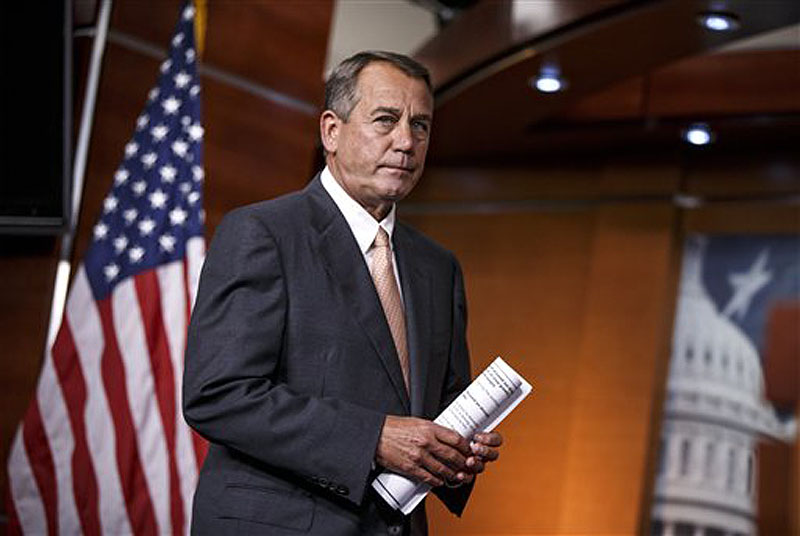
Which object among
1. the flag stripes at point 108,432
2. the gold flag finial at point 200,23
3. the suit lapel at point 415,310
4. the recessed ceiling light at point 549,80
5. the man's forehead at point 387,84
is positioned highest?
the recessed ceiling light at point 549,80

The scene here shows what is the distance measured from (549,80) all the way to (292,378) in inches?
195

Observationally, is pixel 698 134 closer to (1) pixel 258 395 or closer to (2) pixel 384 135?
(2) pixel 384 135

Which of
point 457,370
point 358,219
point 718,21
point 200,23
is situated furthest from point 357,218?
point 718,21

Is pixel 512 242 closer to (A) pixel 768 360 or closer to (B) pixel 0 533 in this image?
(A) pixel 768 360

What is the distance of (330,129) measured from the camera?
2428 millimetres

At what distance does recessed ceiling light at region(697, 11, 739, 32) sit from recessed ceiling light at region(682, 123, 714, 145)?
1.86 meters

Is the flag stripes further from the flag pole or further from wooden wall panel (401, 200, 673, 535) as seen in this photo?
wooden wall panel (401, 200, 673, 535)

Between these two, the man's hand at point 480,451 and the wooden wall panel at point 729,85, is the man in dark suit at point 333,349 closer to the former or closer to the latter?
the man's hand at point 480,451

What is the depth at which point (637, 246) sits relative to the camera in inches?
327

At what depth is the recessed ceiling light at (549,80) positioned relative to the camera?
6.75 meters

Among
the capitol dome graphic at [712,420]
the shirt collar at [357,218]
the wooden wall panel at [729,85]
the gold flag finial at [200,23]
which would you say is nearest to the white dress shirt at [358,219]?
the shirt collar at [357,218]

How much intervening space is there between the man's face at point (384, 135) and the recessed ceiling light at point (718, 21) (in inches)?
144

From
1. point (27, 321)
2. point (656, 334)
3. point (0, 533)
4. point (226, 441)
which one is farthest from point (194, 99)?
point (656, 334)

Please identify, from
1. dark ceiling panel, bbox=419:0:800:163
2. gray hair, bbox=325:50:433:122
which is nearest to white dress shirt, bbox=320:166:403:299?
gray hair, bbox=325:50:433:122
